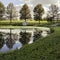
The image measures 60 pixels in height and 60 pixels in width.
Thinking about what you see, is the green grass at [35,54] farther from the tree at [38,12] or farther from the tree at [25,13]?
the tree at [25,13]

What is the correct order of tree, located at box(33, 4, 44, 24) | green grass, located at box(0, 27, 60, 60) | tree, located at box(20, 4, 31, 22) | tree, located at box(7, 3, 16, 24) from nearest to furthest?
green grass, located at box(0, 27, 60, 60) → tree, located at box(33, 4, 44, 24) → tree, located at box(7, 3, 16, 24) → tree, located at box(20, 4, 31, 22)

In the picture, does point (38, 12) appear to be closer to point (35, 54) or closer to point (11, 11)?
point (11, 11)

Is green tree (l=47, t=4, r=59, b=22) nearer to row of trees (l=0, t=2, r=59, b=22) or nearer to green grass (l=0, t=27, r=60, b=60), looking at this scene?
row of trees (l=0, t=2, r=59, b=22)

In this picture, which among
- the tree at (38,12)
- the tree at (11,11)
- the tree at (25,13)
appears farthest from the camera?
the tree at (25,13)

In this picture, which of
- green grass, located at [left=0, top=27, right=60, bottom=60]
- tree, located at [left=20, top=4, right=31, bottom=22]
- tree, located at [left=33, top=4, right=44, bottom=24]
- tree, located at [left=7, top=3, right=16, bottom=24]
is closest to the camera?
green grass, located at [left=0, top=27, right=60, bottom=60]

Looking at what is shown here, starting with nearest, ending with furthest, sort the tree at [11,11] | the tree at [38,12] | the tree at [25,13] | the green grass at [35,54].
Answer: the green grass at [35,54], the tree at [38,12], the tree at [11,11], the tree at [25,13]

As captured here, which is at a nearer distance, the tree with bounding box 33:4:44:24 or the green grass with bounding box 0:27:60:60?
the green grass with bounding box 0:27:60:60

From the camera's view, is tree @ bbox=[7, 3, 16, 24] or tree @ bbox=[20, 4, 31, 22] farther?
tree @ bbox=[20, 4, 31, 22]

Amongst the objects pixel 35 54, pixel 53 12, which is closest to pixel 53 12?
pixel 53 12

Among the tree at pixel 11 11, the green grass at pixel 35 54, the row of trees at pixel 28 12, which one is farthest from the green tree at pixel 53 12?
the green grass at pixel 35 54

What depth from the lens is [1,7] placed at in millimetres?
110625

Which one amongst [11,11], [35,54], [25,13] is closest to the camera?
[35,54]

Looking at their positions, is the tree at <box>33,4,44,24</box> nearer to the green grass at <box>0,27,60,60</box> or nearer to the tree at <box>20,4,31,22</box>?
the tree at <box>20,4,31,22</box>

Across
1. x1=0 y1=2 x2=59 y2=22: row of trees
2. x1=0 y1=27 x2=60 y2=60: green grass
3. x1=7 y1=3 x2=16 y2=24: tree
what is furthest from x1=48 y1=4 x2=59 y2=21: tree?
x1=0 y1=27 x2=60 y2=60: green grass
